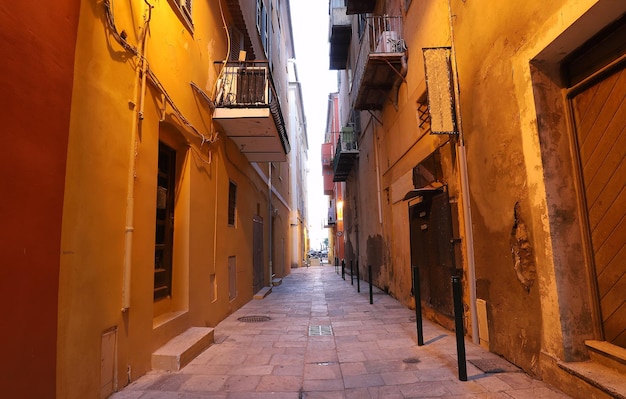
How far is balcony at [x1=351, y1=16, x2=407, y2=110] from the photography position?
8578 millimetres

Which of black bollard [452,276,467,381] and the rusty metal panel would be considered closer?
black bollard [452,276,467,381]

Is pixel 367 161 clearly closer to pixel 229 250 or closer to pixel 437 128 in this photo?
pixel 229 250

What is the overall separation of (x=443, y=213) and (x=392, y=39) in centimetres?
466

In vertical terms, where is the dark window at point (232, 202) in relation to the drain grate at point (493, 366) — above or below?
above

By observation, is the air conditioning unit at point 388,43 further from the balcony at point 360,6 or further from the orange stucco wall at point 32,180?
the orange stucco wall at point 32,180

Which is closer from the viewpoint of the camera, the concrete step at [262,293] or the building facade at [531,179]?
the building facade at [531,179]

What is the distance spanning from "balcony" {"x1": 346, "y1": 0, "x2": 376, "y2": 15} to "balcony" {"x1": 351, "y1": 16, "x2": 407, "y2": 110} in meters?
1.67

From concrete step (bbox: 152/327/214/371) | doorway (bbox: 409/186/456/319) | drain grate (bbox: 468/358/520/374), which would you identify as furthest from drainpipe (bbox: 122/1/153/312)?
doorway (bbox: 409/186/456/319)

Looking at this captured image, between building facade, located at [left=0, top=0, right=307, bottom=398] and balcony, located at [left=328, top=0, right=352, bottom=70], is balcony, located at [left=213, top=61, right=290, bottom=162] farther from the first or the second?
balcony, located at [left=328, top=0, right=352, bottom=70]

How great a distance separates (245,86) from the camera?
7.43m

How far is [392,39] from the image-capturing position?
28.5 feet

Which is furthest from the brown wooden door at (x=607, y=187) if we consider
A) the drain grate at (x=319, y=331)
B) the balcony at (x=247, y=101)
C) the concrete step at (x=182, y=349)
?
the balcony at (x=247, y=101)

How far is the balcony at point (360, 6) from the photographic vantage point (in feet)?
39.5

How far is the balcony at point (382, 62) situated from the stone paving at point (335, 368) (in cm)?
586
